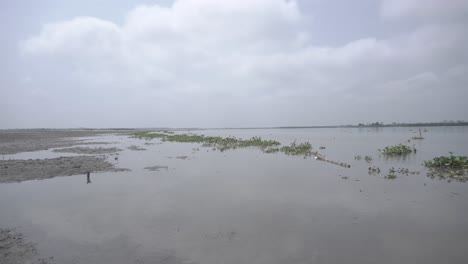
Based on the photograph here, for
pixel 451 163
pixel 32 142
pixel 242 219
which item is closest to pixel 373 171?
pixel 451 163

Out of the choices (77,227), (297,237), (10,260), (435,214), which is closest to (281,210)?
(297,237)

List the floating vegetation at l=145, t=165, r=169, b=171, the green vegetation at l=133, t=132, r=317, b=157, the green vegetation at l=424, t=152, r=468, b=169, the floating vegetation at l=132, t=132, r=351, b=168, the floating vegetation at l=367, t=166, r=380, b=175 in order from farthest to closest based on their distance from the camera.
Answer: the green vegetation at l=133, t=132, r=317, b=157, the floating vegetation at l=132, t=132, r=351, b=168, the floating vegetation at l=145, t=165, r=169, b=171, the green vegetation at l=424, t=152, r=468, b=169, the floating vegetation at l=367, t=166, r=380, b=175

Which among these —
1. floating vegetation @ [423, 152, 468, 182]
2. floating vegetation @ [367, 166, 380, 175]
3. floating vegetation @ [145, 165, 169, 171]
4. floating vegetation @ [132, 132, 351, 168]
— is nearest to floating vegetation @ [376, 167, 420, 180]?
floating vegetation @ [367, 166, 380, 175]

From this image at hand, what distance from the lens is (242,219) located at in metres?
8.69

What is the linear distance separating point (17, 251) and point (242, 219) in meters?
5.94

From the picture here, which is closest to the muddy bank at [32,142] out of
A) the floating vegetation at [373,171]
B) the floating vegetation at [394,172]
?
the floating vegetation at [373,171]

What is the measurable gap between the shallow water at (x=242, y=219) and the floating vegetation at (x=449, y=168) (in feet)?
5.31

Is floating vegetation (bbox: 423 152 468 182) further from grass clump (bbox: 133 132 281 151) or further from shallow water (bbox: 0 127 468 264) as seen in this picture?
grass clump (bbox: 133 132 281 151)

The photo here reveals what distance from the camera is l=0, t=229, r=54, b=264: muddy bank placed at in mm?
6051

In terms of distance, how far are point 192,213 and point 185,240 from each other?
2.17 meters

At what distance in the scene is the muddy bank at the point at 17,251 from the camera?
238 inches

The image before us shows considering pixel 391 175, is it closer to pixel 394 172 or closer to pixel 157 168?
pixel 394 172

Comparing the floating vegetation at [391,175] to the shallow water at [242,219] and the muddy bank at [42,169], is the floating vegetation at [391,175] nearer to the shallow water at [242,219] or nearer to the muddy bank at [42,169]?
the shallow water at [242,219]

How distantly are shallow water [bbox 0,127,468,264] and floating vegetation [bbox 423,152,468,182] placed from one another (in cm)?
162
